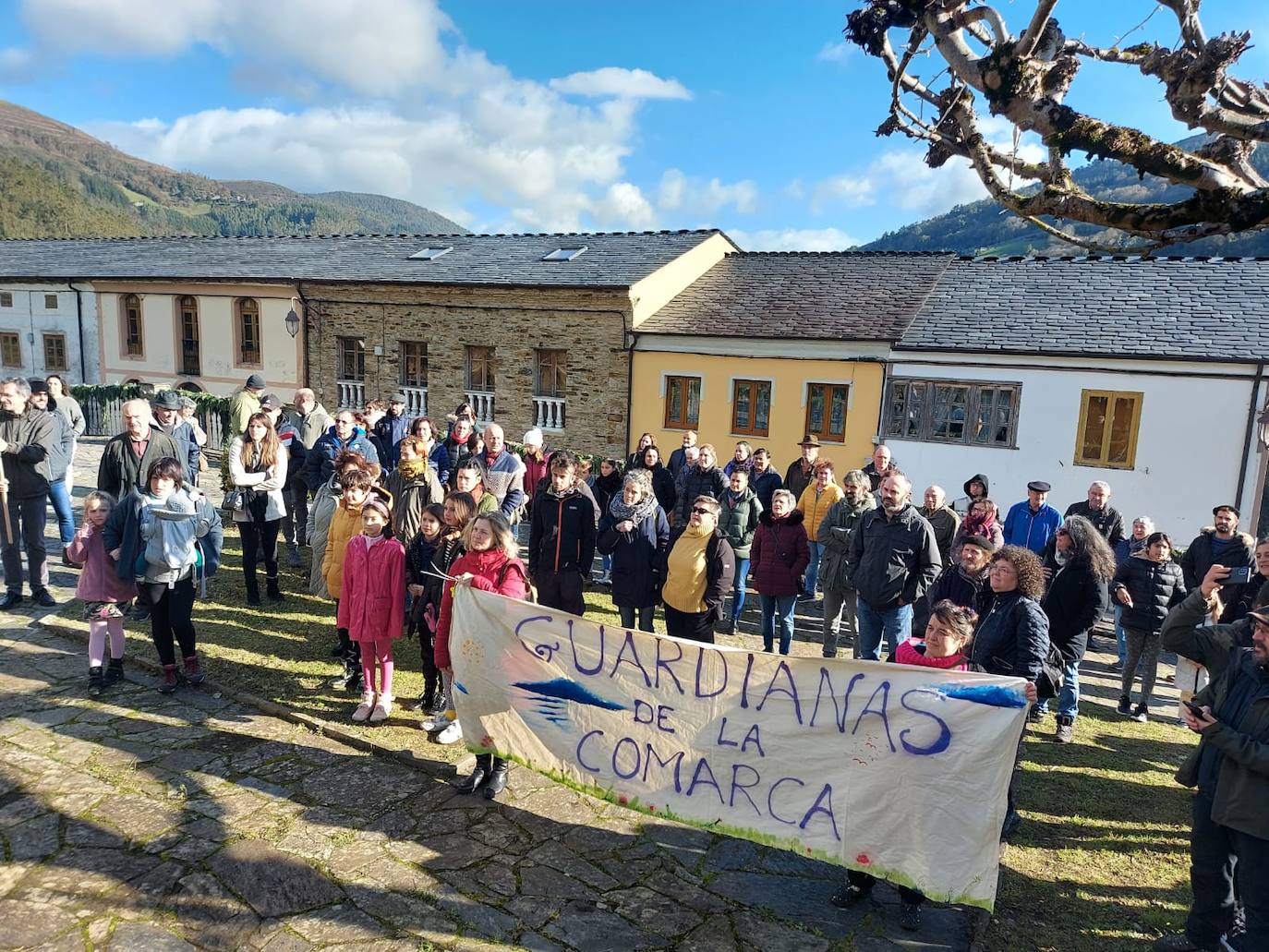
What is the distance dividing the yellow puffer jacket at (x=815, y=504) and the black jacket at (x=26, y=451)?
7872mm

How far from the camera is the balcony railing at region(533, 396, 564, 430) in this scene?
65.8 ft

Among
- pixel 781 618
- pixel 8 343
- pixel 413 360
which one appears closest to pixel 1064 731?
pixel 781 618

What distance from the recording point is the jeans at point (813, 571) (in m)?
9.74

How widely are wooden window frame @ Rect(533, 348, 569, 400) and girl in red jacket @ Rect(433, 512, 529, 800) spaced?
14965 mm

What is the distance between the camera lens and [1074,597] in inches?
241

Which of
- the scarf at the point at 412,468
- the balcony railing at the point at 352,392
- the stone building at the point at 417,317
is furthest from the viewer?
the balcony railing at the point at 352,392

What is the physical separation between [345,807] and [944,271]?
62.4ft

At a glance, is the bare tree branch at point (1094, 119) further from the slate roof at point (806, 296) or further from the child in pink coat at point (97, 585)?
the slate roof at point (806, 296)

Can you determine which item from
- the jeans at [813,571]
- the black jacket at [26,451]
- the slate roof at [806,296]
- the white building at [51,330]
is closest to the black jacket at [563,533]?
the jeans at [813,571]

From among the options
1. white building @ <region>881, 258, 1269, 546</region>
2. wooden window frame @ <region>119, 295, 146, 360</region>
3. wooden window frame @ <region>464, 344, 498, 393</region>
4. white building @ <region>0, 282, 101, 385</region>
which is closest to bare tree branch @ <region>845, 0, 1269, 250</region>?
white building @ <region>881, 258, 1269, 546</region>

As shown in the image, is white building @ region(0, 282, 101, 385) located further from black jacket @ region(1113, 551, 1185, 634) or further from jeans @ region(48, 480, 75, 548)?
black jacket @ region(1113, 551, 1185, 634)

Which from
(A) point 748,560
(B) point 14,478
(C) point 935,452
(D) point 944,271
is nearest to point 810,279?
(D) point 944,271

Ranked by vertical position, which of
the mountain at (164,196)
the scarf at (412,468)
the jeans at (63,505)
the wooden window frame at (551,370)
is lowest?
the jeans at (63,505)

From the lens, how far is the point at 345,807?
4773mm
